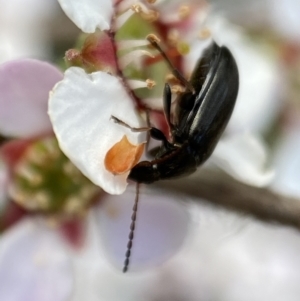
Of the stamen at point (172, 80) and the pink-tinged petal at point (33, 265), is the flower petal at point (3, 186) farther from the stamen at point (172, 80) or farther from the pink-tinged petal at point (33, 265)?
the stamen at point (172, 80)

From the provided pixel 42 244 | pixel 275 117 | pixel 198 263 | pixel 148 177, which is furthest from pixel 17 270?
pixel 275 117

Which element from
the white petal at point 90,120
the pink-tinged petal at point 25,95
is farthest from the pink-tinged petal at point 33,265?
the white petal at point 90,120

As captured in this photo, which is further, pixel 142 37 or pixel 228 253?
pixel 228 253

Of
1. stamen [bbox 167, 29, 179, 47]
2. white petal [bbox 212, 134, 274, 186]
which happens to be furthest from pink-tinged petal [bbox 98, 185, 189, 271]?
stamen [bbox 167, 29, 179, 47]

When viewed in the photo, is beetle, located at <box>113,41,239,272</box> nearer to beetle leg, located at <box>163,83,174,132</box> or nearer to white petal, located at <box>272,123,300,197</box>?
beetle leg, located at <box>163,83,174,132</box>

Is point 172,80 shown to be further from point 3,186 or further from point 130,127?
point 3,186

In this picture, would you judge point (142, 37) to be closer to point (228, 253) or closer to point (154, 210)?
point (154, 210)
